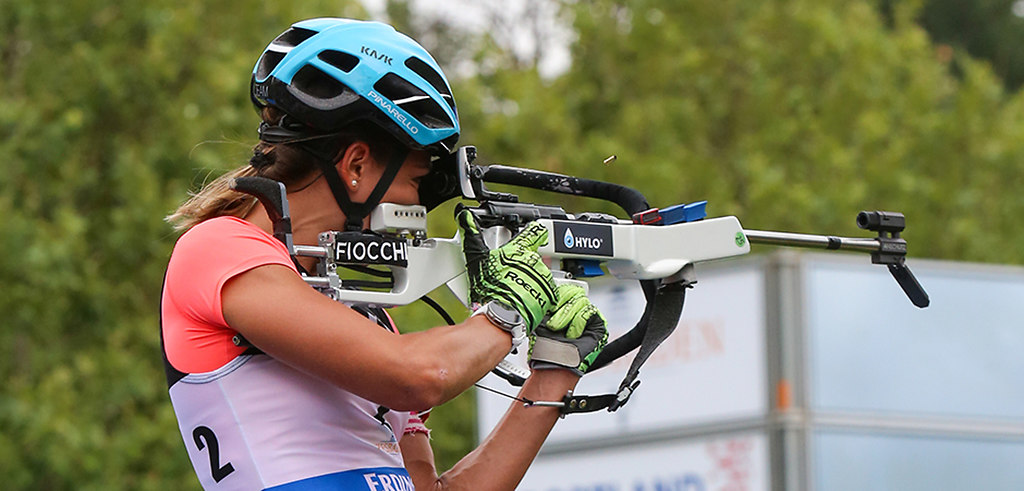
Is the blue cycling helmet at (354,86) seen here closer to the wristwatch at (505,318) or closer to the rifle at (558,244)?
the rifle at (558,244)

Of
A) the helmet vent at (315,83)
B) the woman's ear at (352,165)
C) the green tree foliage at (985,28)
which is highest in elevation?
the green tree foliage at (985,28)

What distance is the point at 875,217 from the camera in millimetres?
4250

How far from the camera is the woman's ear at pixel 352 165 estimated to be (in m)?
3.63

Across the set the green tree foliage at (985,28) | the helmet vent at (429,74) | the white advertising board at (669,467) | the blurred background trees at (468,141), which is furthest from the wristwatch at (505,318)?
the green tree foliage at (985,28)

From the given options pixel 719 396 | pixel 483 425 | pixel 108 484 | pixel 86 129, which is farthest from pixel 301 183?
pixel 86 129

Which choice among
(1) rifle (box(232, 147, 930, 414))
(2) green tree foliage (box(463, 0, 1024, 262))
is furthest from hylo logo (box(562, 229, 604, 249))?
(2) green tree foliage (box(463, 0, 1024, 262))

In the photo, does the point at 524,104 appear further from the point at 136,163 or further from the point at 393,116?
the point at 393,116

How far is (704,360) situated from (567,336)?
287 inches

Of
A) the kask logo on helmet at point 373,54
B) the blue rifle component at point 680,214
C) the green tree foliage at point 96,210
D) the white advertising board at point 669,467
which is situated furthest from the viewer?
the green tree foliage at point 96,210

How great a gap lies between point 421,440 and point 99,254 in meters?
10.7

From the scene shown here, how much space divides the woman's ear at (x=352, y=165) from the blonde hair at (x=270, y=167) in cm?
1

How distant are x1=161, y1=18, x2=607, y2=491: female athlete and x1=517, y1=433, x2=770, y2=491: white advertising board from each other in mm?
7099

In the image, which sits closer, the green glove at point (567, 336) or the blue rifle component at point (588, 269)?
the green glove at point (567, 336)

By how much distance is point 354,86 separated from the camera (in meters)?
3.58
